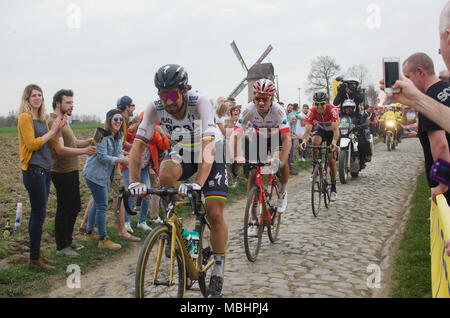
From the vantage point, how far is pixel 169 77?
4.04m

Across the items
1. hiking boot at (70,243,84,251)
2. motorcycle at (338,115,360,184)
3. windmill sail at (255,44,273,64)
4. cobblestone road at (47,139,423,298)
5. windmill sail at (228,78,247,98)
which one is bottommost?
cobblestone road at (47,139,423,298)

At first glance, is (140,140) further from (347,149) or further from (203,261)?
(347,149)

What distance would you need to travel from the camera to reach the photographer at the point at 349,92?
13.0m

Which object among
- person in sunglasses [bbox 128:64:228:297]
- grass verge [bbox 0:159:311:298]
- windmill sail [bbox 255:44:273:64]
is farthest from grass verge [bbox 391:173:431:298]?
windmill sail [bbox 255:44:273:64]

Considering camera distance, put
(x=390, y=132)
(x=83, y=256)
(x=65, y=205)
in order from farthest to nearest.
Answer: (x=390, y=132), (x=65, y=205), (x=83, y=256)

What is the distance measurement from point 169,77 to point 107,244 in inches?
145

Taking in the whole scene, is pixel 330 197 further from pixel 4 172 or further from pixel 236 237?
pixel 4 172

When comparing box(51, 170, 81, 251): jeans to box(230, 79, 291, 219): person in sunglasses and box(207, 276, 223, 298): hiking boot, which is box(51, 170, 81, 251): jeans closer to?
box(230, 79, 291, 219): person in sunglasses

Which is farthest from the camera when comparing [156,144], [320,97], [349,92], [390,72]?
[349,92]

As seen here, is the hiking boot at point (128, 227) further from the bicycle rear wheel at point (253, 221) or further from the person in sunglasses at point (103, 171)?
the bicycle rear wheel at point (253, 221)

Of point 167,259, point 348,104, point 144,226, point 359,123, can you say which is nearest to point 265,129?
point 144,226

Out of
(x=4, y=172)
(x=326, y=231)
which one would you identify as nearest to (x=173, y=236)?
(x=326, y=231)

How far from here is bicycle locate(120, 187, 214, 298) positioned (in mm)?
3438
